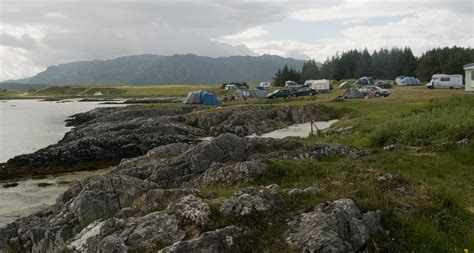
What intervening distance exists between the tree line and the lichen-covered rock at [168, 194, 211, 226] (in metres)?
103

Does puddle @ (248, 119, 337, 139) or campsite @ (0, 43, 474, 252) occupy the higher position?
campsite @ (0, 43, 474, 252)

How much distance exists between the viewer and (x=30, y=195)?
27.2 metres

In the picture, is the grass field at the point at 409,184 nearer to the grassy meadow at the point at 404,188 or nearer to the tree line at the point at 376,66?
the grassy meadow at the point at 404,188

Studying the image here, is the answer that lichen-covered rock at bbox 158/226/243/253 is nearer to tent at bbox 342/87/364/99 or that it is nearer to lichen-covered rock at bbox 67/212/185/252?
lichen-covered rock at bbox 67/212/185/252

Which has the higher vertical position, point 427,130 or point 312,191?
point 312,191


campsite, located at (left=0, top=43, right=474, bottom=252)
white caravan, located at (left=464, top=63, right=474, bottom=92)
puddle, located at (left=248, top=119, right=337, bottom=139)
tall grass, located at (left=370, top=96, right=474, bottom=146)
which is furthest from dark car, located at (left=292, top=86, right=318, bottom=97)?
tall grass, located at (left=370, top=96, right=474, bottom=146)

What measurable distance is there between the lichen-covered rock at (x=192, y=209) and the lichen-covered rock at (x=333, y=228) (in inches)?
72.6

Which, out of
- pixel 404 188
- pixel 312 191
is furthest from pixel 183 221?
pixel 404 188

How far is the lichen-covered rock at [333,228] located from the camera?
8.27m

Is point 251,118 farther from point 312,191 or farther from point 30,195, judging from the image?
point 312,191

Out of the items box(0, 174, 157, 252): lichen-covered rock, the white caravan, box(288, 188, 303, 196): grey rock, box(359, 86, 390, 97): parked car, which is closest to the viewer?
box(288, 188, 303, 196): grey rock

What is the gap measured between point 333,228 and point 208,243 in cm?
248

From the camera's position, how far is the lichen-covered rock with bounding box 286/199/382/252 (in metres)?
8.27

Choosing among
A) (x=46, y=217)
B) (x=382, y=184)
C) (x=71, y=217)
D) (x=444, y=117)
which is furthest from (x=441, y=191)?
(x=444, y=117)
